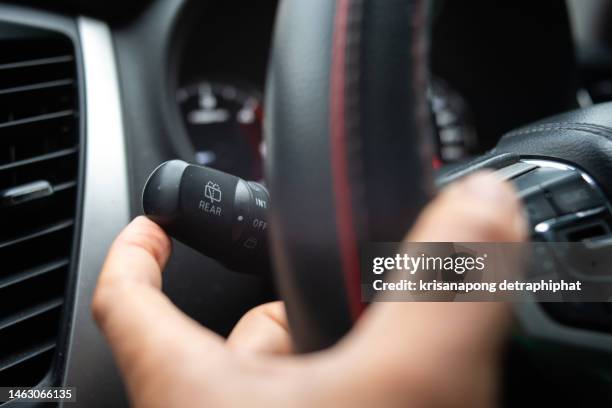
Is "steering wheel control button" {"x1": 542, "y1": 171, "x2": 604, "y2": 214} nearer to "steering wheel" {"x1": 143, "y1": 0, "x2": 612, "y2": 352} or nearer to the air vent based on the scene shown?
"steering wheel" {"x1": 143, "y1": 0, "x2": 612, "y2": 352}

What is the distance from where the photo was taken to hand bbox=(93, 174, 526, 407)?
35 centimetres

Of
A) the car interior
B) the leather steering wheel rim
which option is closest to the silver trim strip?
the car interior

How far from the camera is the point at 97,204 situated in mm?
859

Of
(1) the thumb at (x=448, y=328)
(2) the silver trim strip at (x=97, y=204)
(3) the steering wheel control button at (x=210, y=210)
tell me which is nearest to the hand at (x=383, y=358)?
(1) the thumb at (x=448, y=328)

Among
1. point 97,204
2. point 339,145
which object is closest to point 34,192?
point 97,204

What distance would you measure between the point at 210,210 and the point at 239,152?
64cm

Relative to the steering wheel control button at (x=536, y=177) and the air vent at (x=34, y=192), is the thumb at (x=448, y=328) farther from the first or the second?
the air vent at (x=34, y=192)

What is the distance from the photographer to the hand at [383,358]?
0.35 metres

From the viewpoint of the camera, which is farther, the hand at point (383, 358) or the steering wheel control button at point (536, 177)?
the steering wheel control button at point (536, 177)

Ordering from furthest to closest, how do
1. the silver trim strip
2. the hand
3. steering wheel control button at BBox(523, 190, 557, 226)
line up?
the silver trim strip → steering wheel control button at BBox(523, 190, 557, 226) → the hand

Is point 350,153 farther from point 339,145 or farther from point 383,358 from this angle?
point 383,358

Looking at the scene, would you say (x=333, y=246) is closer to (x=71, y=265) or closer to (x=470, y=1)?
(x=71, y=265)

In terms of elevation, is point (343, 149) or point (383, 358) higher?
point (343, 149)

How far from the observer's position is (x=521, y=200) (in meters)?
0.59
